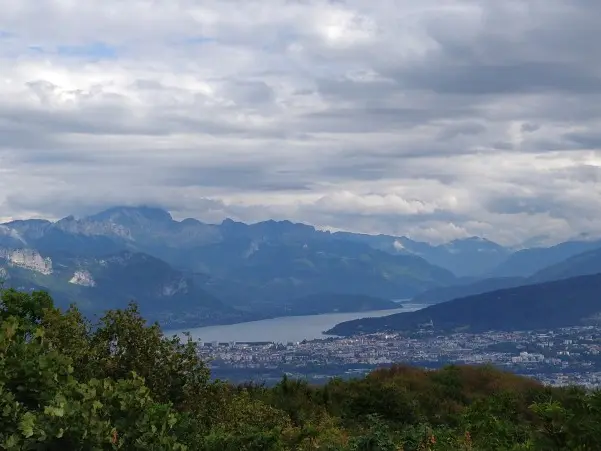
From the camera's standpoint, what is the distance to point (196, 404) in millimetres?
26031

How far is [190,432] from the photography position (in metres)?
19.1

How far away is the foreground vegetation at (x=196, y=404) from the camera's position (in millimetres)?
14195

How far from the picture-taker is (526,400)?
40406 mm

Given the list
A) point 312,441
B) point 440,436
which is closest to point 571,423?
point 440,436

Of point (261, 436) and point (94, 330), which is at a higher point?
point (94, 330)

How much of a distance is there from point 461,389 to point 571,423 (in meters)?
36.1

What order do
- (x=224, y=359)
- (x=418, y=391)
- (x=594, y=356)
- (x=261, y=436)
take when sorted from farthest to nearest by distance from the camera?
(x=224, y=359)
(x=594, y=356)
(x=418, y=391)
(x=261, y=436)

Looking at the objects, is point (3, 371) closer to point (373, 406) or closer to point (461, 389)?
point (373, 406)

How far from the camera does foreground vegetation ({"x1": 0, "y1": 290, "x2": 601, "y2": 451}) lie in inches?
559

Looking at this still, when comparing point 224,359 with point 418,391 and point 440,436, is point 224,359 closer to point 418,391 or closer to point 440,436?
point 418,391

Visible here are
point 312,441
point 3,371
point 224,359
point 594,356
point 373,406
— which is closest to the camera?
point 3,371

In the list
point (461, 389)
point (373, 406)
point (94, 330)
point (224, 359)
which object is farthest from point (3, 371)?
point (224, 359)

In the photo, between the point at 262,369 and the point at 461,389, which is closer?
the point at 461,389

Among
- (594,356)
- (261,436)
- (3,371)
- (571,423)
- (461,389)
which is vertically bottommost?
(594,356)
